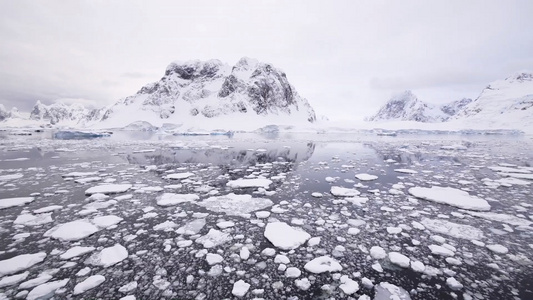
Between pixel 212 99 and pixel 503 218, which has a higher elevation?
pixel 212 99

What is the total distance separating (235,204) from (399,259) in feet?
10.9

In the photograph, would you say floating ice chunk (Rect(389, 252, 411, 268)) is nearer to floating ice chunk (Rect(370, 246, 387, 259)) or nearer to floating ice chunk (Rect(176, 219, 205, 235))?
floating ice chunk (Rect(370, 246, 387, 259))

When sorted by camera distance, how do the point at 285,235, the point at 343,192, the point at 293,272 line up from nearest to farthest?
the point at 293,272 < the point at 285,235 < the point at 343,192

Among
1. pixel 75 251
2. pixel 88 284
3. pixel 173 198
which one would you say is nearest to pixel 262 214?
pixel 173 198

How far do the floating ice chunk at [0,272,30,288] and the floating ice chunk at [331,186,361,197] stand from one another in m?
5.61

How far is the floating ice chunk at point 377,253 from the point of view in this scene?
3.16m

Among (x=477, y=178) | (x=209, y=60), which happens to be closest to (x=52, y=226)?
(x=477, y=178)

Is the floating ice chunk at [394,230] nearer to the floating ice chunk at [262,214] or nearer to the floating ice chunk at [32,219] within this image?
the floating ice chunk at [262,214]

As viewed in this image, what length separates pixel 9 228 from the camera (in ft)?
12.8

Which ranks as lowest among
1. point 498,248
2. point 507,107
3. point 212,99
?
point 498,248

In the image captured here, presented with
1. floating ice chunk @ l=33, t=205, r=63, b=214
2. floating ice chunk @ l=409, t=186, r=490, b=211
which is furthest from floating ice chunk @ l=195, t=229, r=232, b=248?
floating ice chunk @ l=409, t=186, r=490, b=211

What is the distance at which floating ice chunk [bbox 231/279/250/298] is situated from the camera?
96.0 inches

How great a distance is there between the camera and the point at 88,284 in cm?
255

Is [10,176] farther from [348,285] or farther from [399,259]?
[399,259]
